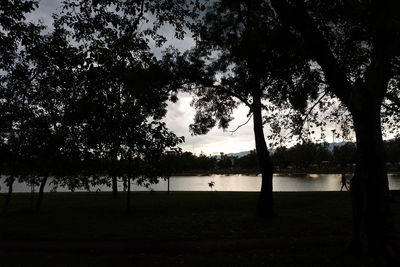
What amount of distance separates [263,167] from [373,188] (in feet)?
31.4

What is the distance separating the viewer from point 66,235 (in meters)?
13.3

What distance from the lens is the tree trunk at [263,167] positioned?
Answer: 1777cm

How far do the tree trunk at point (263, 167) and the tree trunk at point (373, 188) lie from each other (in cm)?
878

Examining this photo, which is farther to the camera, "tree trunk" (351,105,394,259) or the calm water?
the calm water

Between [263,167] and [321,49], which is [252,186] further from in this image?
[321,49]

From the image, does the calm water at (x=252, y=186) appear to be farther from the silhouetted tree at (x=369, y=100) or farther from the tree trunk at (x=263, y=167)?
the silhouetted tree at (x=369, y=100)

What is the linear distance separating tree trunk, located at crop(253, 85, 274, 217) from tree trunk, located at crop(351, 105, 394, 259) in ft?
28.8

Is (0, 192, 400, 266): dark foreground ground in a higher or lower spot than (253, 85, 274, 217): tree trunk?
lower

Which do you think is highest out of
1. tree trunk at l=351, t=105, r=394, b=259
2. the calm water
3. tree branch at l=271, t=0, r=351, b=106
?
tree branch at l=271, t=0, r=351, b=106

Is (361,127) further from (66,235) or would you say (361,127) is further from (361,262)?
(66,235)

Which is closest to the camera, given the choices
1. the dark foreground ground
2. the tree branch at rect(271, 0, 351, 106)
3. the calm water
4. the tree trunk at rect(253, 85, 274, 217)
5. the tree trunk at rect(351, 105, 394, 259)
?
the tree trunk at rect(351, 105, 394, 259)

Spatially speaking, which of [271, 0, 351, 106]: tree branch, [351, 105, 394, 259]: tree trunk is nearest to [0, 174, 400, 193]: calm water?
[271, 0, 351, 106]: tree branch

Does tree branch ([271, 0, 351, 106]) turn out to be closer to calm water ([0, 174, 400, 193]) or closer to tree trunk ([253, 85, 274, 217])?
tree trunk ([253, 85, 274, 217])

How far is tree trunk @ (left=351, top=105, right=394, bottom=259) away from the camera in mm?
8805
